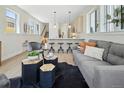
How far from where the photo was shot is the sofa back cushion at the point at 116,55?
2.97 meters

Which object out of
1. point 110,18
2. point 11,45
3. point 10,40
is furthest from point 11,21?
point 110,18

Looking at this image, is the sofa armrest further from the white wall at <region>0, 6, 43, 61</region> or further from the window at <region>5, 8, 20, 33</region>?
the window at <region>5, 8, 20, 33</region>

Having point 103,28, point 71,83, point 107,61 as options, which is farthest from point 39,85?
point 103,28

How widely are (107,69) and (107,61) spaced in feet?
5.46

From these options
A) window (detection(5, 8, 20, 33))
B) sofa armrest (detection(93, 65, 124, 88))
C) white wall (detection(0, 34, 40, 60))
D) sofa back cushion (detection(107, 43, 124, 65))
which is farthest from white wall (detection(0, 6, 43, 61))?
sofa armrest (detection(93, 65, 124, 88))

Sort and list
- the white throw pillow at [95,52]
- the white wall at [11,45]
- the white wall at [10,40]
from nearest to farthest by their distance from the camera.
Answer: the white throw pillow at [95,52] < the white wall at [10,40] < the white wall at [11,45]

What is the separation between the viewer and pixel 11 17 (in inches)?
283

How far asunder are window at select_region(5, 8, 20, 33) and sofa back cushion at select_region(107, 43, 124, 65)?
4.61 m

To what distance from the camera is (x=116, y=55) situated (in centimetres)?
324

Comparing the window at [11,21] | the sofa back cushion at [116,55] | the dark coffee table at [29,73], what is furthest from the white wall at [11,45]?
the sofa back cushion at [116,55]

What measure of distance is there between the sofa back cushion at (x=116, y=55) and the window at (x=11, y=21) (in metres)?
4.61

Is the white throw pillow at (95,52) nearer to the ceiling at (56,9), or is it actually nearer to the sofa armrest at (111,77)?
the sofa armrest at (111,77)

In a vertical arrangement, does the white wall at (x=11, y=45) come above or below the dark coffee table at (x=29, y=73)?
above
